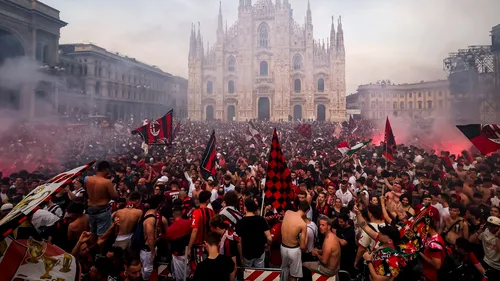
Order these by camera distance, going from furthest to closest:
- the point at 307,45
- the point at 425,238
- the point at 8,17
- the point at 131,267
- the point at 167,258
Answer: the point at 307,45 < the point at 8,17 < the point at 167,258 < the point at 425,238 < the point at 131,267

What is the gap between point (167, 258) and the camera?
514cm

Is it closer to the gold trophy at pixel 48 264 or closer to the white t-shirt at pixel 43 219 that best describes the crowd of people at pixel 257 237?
the white t-shirt at pixel 43 219

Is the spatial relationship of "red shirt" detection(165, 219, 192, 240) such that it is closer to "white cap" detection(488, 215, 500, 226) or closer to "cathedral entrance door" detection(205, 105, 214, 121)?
"white cap" detection(488, 215, 500, 226)

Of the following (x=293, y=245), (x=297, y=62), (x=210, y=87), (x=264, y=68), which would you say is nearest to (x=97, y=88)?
(x=210, y=87)

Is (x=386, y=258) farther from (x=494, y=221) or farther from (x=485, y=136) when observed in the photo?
(x=485, y=136)

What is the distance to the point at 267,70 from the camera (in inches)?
2213

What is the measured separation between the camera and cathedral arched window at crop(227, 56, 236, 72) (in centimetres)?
5644

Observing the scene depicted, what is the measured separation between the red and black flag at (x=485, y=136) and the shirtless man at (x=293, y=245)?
729cm

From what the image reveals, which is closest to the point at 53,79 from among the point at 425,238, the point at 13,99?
the point at 13,99

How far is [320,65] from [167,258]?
5321cm

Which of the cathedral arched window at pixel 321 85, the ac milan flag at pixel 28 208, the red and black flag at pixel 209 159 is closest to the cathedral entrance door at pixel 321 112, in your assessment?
the cathedral arched window at pixel 321 85

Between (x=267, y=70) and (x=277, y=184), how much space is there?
171 ft

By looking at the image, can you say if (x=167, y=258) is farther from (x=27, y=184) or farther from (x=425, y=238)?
(x=27, y=184)

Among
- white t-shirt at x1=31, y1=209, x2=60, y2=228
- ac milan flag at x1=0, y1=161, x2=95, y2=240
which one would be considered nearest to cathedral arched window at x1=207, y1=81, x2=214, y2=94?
white t-shirt at x1=31, y1=209, x2=60, y2=228
